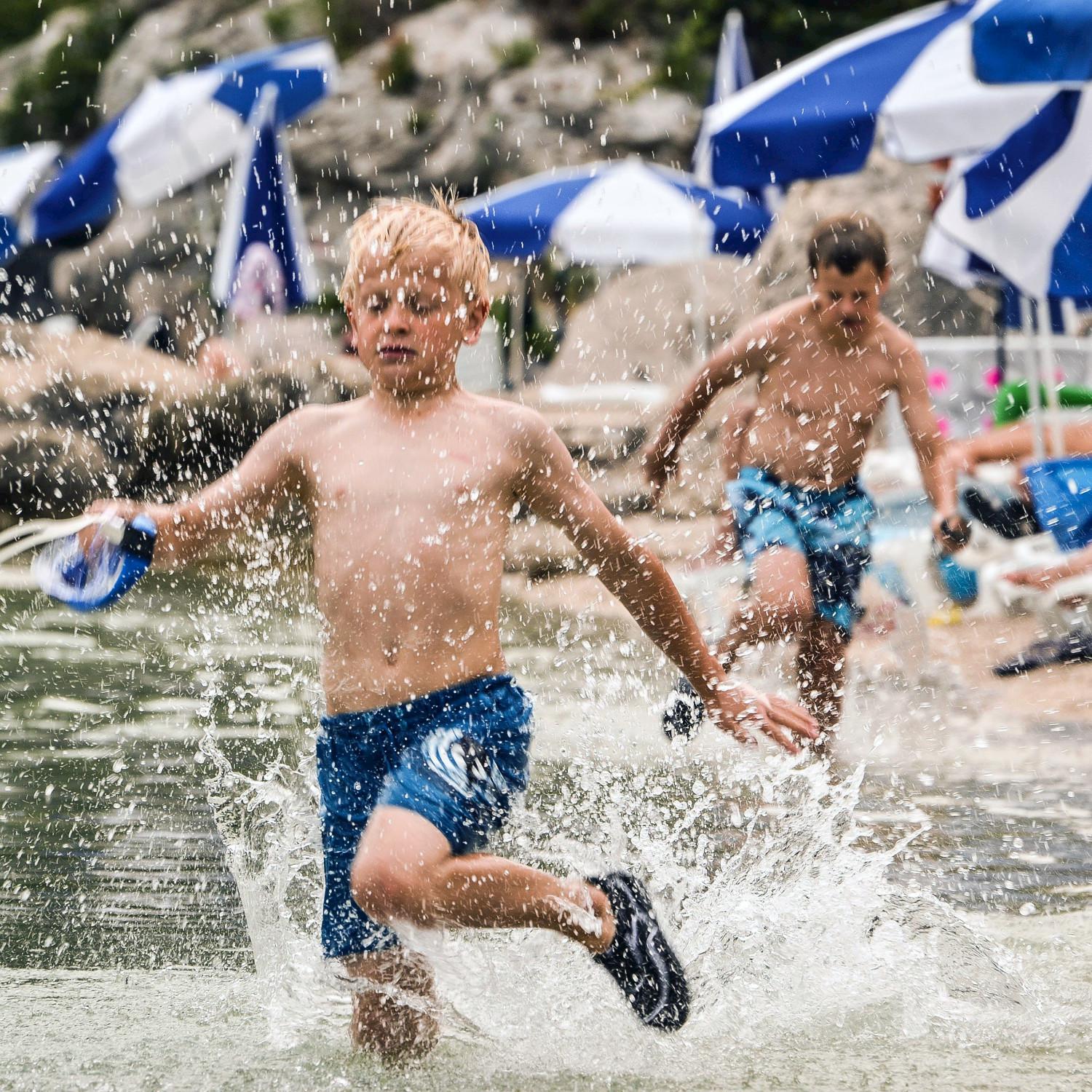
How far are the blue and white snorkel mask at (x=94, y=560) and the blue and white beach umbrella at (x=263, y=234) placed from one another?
32.3ft

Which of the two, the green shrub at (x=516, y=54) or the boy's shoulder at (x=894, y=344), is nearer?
the boy's shoulder at (x=894, y=344)

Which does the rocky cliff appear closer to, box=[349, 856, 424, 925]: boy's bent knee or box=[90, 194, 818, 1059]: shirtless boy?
box=[90, 194, 818, 1059]: shirtless boy

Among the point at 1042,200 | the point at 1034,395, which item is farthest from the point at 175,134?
the point at 1042,200

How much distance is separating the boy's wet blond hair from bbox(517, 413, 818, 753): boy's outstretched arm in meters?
0.28

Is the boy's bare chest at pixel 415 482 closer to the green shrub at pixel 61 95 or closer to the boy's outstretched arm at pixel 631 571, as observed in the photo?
the boy's outstretched arm at pixel 631 571

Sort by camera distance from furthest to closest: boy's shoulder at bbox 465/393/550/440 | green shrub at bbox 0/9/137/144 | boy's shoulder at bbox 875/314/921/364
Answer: green shrub at bbox 0/9/137/144 < boy's shoulder at bbox 875/314/921/364 < boy's shoulder at bbox 465/393/550/440

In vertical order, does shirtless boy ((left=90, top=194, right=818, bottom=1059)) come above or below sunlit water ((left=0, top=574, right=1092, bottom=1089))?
above

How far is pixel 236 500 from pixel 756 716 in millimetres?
1031

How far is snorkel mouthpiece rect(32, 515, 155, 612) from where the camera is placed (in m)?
2.67

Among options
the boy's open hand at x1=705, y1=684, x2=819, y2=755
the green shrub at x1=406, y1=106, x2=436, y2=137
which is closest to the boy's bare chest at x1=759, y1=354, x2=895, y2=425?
the boy's open hand at x1=705, y1=684, x2=819, y2=755

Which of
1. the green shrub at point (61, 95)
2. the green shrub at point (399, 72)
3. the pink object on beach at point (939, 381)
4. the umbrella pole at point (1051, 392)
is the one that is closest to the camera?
the umbrella pole at point (1051, 392)

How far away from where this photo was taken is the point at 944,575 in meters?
7.35

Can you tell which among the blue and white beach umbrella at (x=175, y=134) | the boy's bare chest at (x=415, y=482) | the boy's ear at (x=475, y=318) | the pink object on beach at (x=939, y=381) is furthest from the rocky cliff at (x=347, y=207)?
the boy's bare chest at (x=415, y=482)

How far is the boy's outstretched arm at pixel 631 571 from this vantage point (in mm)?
2848
